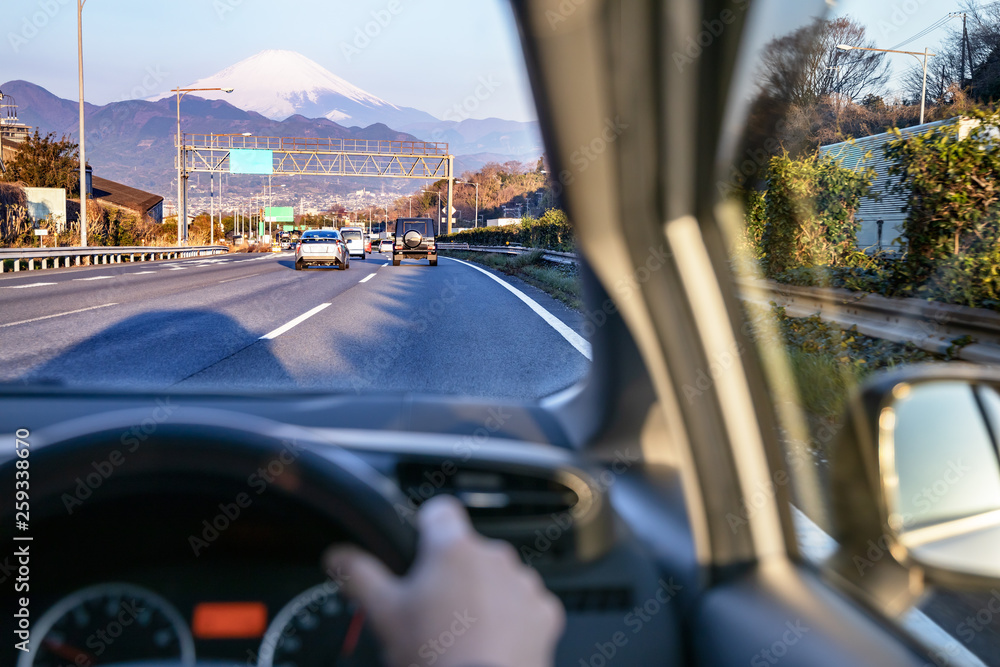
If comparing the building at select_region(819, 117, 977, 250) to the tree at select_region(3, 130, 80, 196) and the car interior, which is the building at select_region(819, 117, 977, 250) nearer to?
the car interior

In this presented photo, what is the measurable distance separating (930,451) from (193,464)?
1.31 metres

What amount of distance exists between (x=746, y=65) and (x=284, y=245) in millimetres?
78324

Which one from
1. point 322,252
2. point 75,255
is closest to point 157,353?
point 322,252

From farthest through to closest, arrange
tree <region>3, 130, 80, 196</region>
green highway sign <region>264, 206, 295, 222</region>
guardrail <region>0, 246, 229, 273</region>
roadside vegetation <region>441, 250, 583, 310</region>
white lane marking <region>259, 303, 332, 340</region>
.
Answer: green highway sign <region>264, 206, 295, 222</region> < tree <region>3, 130, 80, 196</region> < guardrail <region>0, 246, 229, 273</region> < roadside vegetation <region>441, 250, 583, 310</region> < white lane marking <region>259, 303, 332, 340</region>

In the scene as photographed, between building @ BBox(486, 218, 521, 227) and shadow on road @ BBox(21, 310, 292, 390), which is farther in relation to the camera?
building @ BBox(486, 218, 521, 227)

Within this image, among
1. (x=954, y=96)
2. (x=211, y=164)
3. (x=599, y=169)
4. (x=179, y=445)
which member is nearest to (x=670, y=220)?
(x=599, y=169)

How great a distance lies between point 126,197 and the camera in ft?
269

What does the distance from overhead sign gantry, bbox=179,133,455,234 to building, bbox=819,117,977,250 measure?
54.2 m

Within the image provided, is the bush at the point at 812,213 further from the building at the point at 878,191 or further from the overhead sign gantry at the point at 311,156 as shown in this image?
the overhead sign gantry at the point at 311,156

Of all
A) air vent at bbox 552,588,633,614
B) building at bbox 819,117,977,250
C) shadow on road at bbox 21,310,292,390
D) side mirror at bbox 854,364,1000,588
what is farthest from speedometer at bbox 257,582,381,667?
shadow on road at bbox 21,310,292,390

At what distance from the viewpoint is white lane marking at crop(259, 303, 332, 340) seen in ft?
27.4

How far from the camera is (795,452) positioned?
1.90m

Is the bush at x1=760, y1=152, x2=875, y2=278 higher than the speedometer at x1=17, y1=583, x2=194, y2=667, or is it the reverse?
the bush at x1=760, y1=152, x2=875, y2=278

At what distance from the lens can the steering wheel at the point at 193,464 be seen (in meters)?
1.30
